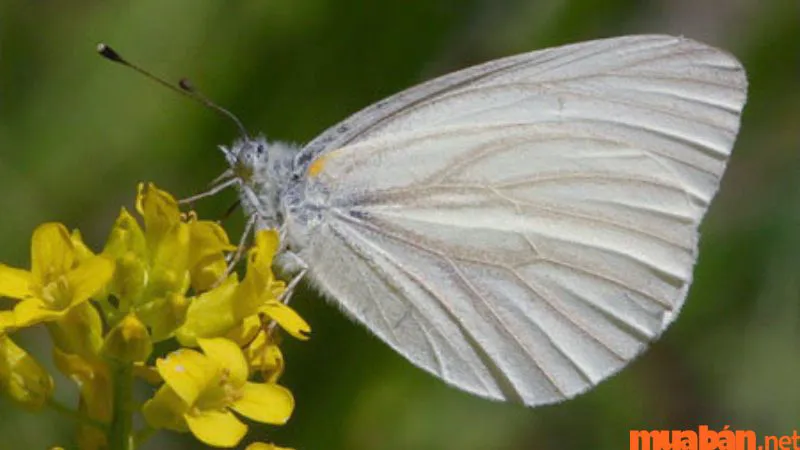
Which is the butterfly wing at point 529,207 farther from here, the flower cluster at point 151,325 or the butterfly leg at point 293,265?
the flower cluster at point 151,325

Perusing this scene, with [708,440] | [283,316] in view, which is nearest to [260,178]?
[283,316]

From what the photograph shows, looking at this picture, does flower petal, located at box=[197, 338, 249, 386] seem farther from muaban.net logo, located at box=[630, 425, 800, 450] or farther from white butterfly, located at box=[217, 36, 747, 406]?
muaban.net logo, located at box=[630, 425, 800, 450]

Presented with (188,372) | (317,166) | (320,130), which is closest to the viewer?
(188,372)

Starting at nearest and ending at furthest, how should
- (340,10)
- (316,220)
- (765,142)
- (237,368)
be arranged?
(237,368) < (316,220) < (340,10) < (765,142)

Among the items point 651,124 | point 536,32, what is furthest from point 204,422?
point 536,32

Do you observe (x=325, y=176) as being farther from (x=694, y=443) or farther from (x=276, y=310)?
(x=694, y=443)

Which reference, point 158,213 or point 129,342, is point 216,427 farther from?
point 158,213
